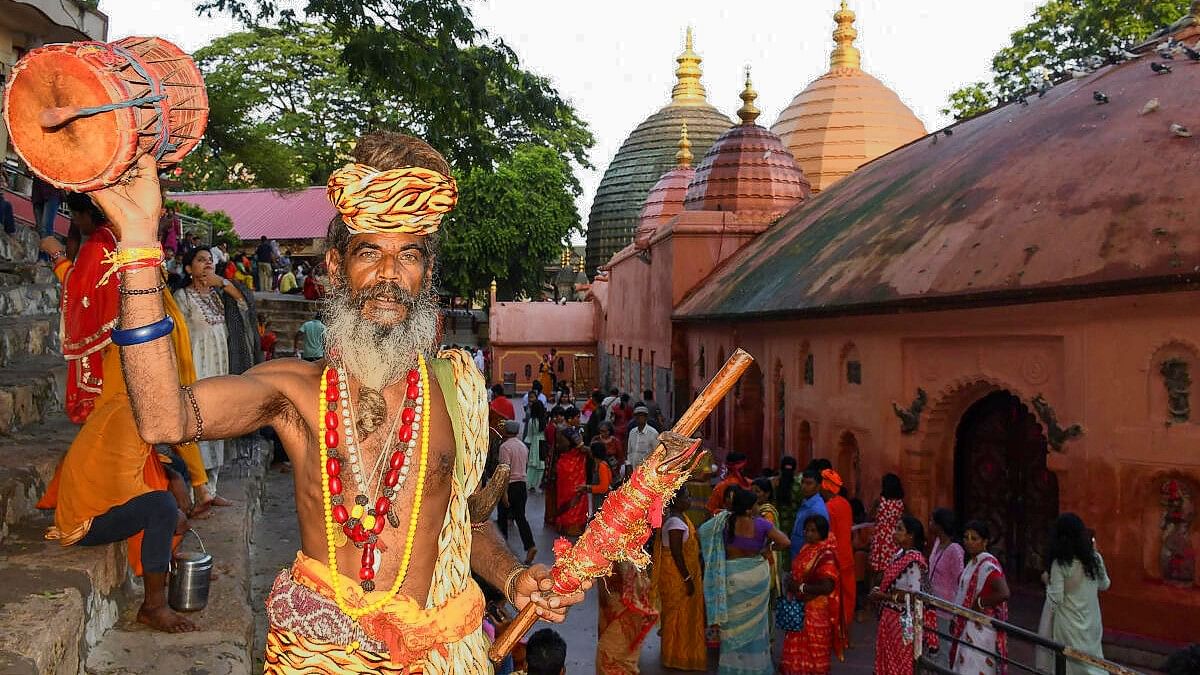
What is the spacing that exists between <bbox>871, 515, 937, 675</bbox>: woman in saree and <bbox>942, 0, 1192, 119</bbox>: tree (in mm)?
18042

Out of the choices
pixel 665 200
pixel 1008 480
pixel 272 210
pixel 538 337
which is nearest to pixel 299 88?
pixel 272 210

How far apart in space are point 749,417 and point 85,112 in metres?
15.6

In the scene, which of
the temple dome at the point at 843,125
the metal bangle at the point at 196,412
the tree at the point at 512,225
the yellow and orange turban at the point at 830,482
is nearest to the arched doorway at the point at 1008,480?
the yellow and orange turban at the point at 830,482

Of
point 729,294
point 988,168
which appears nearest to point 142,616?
point 988,168

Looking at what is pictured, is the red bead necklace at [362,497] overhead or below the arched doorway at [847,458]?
overhead

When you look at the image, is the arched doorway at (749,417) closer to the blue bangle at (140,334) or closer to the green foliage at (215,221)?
the green foliage at (215,221)

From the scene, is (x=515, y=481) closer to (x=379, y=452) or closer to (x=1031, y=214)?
(x=1031, y=214)

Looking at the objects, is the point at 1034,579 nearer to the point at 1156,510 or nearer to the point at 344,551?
the point at 1156,510

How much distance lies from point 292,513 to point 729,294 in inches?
376

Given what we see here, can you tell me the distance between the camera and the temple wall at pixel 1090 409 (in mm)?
8258

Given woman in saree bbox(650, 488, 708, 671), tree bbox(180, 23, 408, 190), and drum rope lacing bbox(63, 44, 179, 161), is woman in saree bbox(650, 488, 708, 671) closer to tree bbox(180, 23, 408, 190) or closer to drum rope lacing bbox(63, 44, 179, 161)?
drum rope lacing bbox(63, 44, 179, 161)

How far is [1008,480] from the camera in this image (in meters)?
10.8

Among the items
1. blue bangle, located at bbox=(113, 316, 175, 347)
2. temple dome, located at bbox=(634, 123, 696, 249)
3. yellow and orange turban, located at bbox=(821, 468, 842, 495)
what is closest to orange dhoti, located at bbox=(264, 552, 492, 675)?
blue bangle, located at bbox=(113, 316, 175, 347)

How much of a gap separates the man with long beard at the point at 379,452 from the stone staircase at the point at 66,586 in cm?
85
